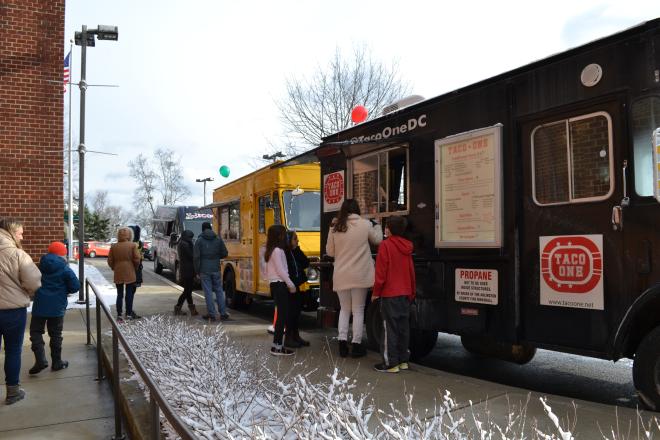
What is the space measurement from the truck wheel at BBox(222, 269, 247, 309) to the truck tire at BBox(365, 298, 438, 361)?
18.6 feet

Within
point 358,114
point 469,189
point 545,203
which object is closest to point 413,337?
point 469,189

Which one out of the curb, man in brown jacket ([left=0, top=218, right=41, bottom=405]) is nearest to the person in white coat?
the curb

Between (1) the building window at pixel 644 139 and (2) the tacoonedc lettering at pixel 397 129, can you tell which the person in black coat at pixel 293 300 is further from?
(1) the building window at pixel 644 139

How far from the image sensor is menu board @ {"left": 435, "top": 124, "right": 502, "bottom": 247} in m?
5.11

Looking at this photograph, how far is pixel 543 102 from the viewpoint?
4789 millimetres

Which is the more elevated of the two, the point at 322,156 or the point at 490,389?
the point at 322,156

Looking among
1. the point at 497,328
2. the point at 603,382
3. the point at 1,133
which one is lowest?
the point at 603,382

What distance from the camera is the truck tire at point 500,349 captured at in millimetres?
5511

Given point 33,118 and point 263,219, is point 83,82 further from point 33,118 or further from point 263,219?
point 263,219

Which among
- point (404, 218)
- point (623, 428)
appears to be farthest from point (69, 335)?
point (623, 428)

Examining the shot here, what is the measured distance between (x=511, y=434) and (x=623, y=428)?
2.49 feet

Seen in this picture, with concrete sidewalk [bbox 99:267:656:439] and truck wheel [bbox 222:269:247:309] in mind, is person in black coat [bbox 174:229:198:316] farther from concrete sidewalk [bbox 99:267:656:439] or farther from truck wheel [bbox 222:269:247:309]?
concrete sidewalk [bbox 99:267:656:439]

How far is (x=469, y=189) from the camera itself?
538cm

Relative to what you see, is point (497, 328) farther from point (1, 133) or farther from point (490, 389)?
point (1, 133)
